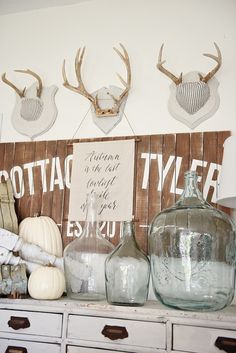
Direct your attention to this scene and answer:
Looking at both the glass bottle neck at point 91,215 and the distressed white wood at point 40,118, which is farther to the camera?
the distressed white wood at point 40,118

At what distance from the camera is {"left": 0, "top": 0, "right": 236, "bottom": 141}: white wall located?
2076mm

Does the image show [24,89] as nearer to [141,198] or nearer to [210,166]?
[141,198]

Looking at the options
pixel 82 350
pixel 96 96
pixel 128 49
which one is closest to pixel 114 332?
pixel 82 350

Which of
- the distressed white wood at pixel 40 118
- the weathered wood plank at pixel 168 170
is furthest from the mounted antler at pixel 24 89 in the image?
the weathered wood plank at pixel 168 170

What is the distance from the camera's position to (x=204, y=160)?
194 centimetres

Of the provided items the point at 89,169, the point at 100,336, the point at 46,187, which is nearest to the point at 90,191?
the point at 89,169

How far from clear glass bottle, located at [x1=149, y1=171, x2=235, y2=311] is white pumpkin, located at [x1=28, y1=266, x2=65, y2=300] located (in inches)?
16.5

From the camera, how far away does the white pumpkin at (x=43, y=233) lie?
2029 mm

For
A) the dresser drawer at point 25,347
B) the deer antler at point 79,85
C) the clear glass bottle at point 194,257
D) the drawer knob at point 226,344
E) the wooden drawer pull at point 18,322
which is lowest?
the dresser drawer at point 25,347

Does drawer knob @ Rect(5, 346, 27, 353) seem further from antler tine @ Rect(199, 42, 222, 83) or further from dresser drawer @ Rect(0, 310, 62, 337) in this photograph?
antler tine @ Rect(199, 42, 222, 83)

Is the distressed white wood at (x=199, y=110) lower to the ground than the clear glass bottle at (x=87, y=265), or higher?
higher

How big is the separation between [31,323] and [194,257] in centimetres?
71

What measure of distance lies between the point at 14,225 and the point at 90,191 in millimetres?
425

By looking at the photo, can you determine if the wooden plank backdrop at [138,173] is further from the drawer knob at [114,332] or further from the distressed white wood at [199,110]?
the drawer knob at [114,332]
